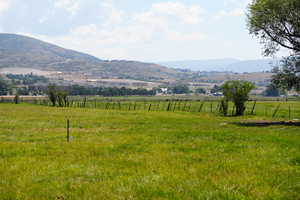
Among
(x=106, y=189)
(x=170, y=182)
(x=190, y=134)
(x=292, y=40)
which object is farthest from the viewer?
(x=292, y=40)

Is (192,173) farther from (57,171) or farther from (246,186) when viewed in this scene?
(57,171)

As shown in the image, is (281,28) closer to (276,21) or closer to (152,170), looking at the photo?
(276,21)

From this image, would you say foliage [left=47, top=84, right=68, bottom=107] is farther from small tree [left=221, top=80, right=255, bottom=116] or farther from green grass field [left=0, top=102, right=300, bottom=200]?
green grass field [left=0, top=102, right=300, bottom=200]

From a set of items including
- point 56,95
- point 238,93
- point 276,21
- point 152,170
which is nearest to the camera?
point 152,170

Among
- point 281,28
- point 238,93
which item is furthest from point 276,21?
→ point 238,93

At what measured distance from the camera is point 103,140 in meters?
21.1

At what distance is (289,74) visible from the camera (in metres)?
35.8

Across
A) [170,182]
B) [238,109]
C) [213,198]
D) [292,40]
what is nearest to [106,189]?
[170,182]

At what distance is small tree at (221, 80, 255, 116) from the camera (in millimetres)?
54219

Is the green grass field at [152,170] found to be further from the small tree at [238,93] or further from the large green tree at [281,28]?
the small tree at [238,93]

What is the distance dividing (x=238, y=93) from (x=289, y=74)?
18457 millimetres

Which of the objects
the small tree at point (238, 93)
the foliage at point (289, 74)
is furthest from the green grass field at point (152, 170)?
the small tree at point (238, 93)

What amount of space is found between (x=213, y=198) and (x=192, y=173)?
268 cm

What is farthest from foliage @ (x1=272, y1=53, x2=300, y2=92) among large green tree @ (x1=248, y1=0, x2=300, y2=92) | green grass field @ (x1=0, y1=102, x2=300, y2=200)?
green grass field @ (x1=0, y1=102, x2=300, y2=200)
